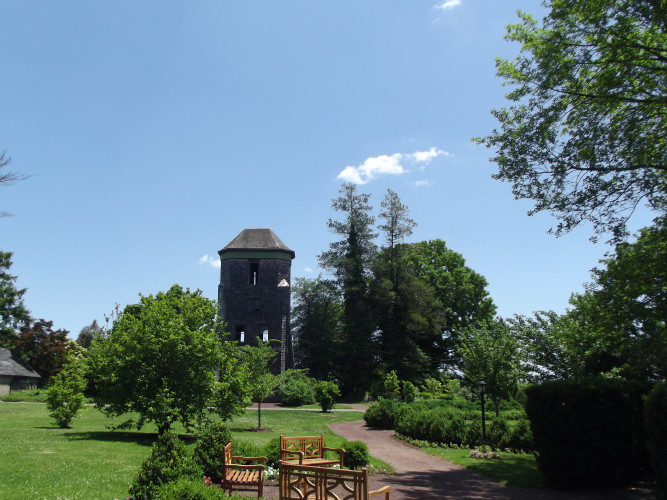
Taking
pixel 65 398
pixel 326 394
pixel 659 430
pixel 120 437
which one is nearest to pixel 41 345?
pixel 326 394

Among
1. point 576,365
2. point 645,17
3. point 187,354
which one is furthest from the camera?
point 576,365

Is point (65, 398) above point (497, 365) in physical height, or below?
below

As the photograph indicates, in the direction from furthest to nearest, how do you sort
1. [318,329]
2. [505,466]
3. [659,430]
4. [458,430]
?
[318,329] → [458,430] → [505,466] → [659,430]

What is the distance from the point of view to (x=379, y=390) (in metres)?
38.6

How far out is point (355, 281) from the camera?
150 feet

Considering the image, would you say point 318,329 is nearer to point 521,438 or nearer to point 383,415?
point 383,415

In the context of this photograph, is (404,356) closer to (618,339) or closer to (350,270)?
(350,270)

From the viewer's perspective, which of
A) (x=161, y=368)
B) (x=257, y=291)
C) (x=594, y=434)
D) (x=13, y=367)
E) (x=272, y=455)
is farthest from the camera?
(x=257, y=291)

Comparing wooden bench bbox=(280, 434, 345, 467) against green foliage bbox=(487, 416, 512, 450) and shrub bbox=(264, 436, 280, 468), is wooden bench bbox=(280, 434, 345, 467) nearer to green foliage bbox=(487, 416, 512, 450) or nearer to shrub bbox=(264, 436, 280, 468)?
shrub bbox=(264, 436, 280, 468)

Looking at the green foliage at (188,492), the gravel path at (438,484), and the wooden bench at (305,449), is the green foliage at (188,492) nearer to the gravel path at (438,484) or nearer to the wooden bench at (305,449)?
the gravel path at (438,484)

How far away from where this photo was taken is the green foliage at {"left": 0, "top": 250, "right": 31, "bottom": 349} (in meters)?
53.1

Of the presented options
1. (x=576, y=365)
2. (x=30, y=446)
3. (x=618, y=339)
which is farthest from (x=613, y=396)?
(x=30, y=446)

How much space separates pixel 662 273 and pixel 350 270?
35.2 metres

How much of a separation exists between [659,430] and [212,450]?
8036 millimetres
